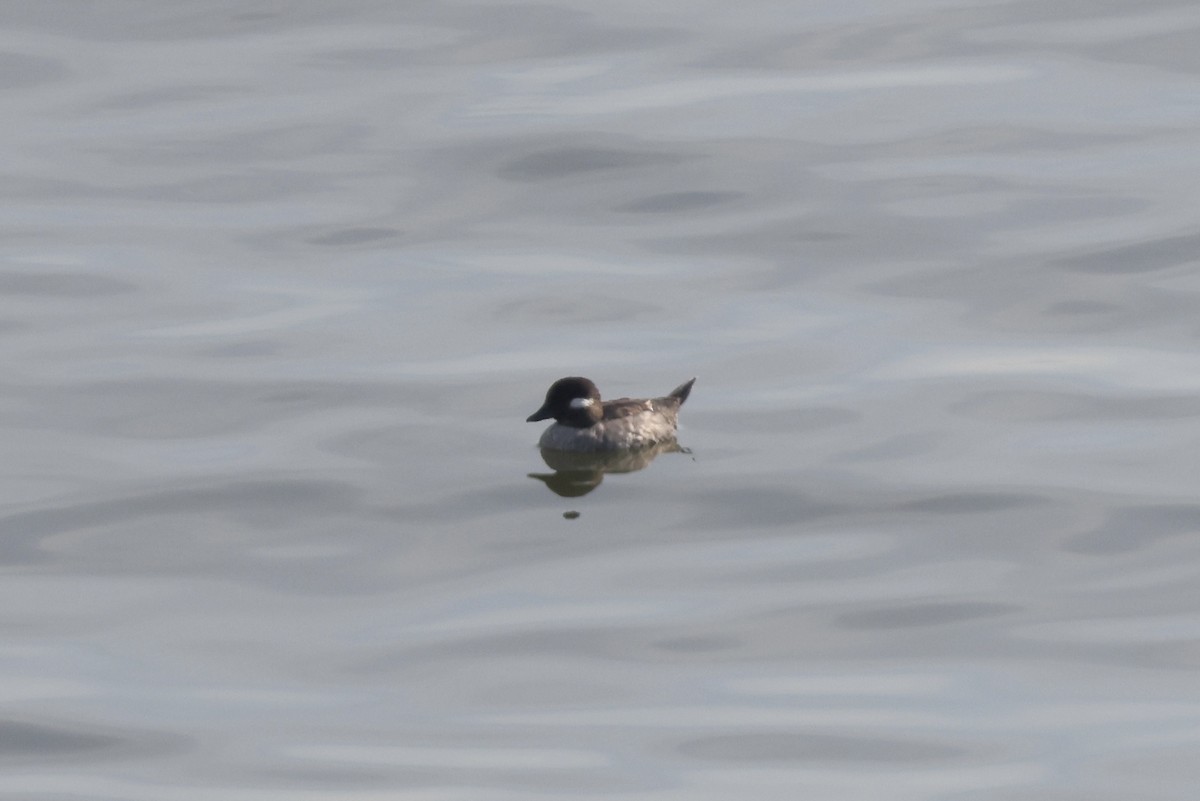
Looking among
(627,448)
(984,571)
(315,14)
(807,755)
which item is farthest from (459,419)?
(315,14)

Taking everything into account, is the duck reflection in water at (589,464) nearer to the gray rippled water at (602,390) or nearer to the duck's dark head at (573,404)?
the gray rippled water at (602,390)

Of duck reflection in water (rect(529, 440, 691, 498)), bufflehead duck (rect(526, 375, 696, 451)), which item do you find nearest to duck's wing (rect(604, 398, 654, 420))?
bufflehead duck (rect(526, 375, 696, 451))

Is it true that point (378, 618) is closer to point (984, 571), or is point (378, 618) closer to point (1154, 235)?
point (984, 571)

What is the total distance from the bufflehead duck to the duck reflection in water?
47 mm

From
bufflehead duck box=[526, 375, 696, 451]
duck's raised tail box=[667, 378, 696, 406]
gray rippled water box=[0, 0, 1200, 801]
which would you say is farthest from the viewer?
duck's raised tail box=[667, 378, 696, 406]

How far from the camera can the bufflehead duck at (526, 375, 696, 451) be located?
1358 centimetres

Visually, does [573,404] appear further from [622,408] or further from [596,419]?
[622,408]

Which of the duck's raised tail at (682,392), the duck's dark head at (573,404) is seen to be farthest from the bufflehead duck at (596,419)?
the duck's raised tail at (682,392)

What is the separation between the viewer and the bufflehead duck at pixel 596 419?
13578 millimetres

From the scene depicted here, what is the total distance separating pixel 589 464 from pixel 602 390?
3.52 feet

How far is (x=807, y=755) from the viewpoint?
9.23 m

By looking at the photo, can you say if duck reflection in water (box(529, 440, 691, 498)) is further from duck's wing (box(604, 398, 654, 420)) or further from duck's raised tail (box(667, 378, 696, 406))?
duck's raised tail (box(667, 378, 696, 406))

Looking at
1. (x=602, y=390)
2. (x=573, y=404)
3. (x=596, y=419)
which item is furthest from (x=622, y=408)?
(x=602, y=390)

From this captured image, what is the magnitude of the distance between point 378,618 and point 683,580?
1.52m
